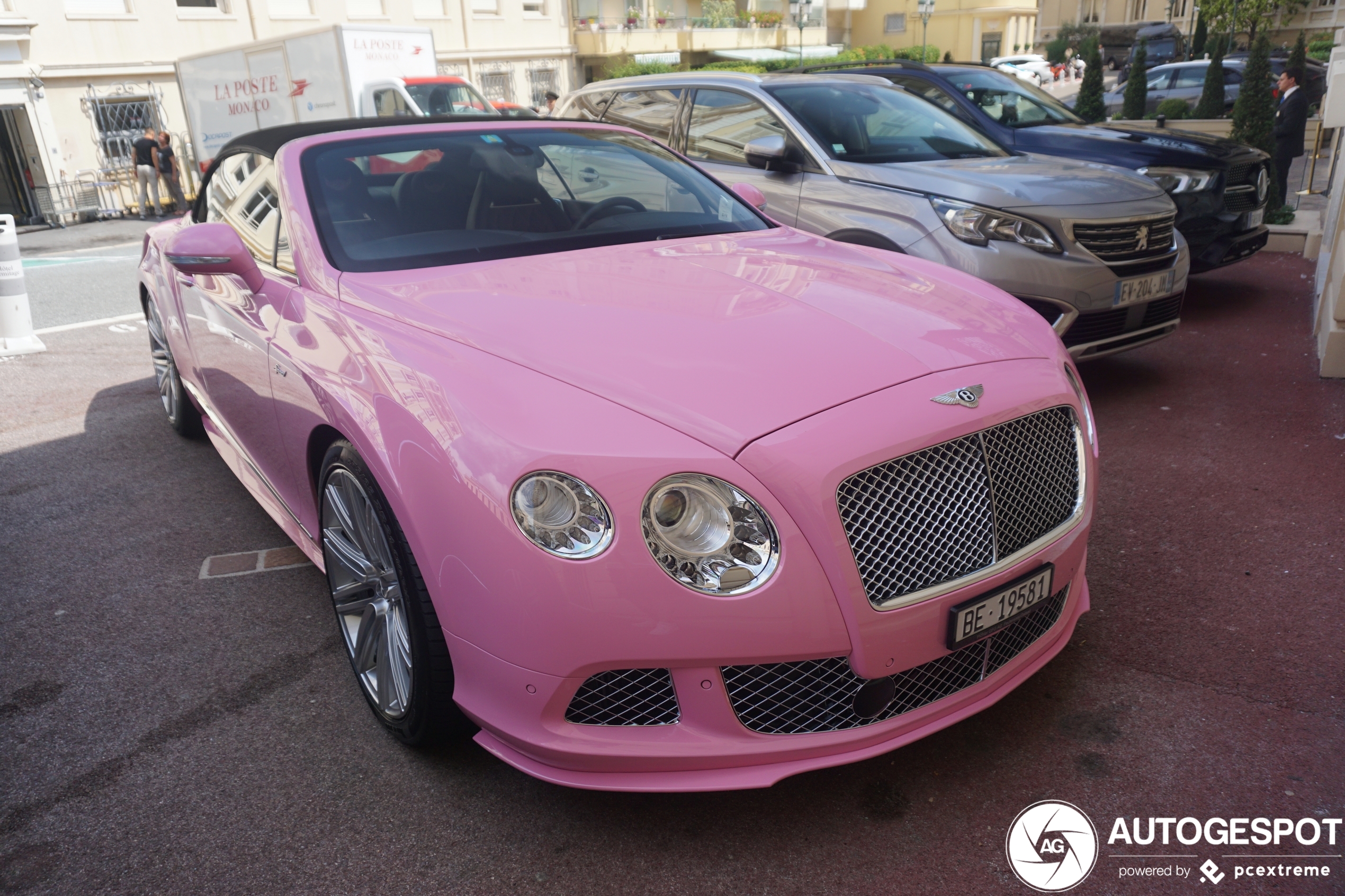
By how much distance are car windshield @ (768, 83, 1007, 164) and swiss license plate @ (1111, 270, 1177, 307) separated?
134 cm

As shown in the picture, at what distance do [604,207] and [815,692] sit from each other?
2020 millimetres

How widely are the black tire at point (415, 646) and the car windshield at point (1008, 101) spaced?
6.93 metres

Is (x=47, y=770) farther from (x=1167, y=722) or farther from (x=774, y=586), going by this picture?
(x=1167, y=722)

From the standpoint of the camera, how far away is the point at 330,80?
1599cm

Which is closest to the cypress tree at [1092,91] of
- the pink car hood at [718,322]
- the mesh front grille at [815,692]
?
the pink car hood at [718,322]

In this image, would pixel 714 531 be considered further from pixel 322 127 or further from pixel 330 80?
pixel 330 80

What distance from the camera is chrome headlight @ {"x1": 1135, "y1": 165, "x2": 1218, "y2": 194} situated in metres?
6.88

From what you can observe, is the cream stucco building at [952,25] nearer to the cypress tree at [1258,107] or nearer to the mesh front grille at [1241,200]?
the cypress tree at [1258,107]

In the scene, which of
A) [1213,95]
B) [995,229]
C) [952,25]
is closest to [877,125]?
[995,229]

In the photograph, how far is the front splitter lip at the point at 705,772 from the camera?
80.6 inches

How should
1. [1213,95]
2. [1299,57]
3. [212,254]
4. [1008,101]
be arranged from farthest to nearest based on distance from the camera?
[1213,95], [1299,57], [1008,101], [212,254]

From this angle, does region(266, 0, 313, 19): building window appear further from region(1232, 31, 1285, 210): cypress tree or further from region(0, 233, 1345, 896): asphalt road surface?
region(0, 233, 1345, 896): asphalt road surface

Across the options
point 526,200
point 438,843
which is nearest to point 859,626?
point 438,843

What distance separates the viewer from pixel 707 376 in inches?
85.4
